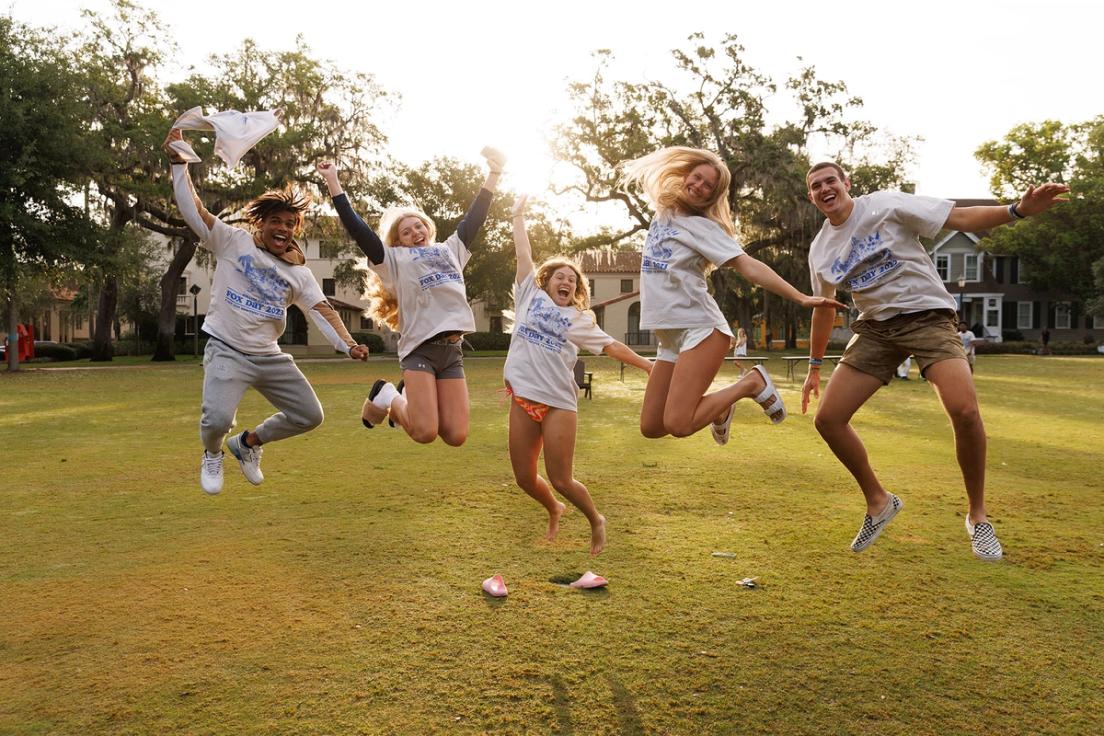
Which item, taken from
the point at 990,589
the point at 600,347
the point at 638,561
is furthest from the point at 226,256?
the point at 990,589

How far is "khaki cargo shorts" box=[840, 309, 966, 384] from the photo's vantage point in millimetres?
5344

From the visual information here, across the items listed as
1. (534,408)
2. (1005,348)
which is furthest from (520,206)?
(1005,348)

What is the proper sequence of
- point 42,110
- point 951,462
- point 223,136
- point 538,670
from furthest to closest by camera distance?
point 42,110 → point 951,462 → point 223,136 → point 538,670

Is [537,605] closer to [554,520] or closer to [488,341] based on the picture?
[554,520]

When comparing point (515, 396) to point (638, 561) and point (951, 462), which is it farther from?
point (951, 462)

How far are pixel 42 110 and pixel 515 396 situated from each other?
32.5 meters

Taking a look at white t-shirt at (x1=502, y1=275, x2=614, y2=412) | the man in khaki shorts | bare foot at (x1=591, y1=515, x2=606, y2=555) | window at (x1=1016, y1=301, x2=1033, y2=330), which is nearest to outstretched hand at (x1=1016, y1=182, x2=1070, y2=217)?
the man in khaki shorts

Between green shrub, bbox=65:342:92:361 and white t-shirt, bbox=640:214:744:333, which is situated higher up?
white t-shirt, bbox=640:214:744:333

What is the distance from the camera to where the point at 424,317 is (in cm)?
A: 639

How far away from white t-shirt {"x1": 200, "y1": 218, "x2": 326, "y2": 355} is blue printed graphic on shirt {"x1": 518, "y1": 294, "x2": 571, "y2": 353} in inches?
63.8

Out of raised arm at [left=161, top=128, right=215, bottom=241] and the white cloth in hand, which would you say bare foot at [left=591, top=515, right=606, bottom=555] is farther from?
the white cloth in hand

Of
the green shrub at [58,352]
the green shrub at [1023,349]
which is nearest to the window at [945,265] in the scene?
the green shrub at [1023,349]

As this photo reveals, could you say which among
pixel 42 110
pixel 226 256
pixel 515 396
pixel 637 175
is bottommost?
pixel 515 396

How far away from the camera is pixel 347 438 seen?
551 inches
